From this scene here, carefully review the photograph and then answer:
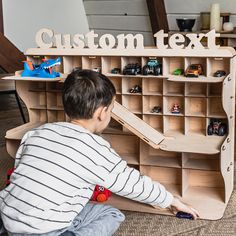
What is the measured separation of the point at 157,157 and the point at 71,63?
0.56m

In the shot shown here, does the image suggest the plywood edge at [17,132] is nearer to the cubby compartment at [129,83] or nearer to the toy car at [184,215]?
the cubby compartment at [129,83]

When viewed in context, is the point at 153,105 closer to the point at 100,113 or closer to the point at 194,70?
the point at 194,70

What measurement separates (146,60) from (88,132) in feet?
2.27

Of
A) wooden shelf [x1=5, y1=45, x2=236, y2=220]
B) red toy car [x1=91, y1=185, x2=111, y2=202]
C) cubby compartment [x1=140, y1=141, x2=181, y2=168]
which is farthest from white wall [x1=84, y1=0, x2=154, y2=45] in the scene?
red toy car [x1=91, y1=185, x2=111, y2=202]

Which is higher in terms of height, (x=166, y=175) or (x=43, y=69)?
(x=43, y=69)

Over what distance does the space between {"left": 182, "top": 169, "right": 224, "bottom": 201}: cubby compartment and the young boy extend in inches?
20.0

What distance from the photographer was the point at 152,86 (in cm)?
204

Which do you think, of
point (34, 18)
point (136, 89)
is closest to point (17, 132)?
point (136, 89)

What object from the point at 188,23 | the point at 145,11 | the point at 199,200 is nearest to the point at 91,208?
the point at 199,200

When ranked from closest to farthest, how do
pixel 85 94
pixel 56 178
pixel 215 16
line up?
pixel 56 178 → pixel 85 94 → pixel 215 16

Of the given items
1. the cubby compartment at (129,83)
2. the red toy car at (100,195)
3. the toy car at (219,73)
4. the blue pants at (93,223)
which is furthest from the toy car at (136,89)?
the blue pants at (93,223)

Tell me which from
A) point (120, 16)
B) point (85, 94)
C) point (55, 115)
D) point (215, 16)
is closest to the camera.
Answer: point (85, 94)

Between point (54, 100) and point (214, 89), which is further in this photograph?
point (54, 100)

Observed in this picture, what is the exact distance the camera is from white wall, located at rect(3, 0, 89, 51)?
141 inches
